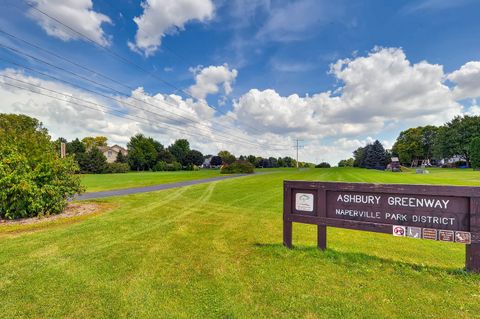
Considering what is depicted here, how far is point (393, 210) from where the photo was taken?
4199mm

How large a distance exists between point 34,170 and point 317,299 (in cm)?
993

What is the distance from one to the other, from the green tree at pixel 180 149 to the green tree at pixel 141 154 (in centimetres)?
1241

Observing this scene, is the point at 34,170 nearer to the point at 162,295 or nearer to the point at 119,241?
the point at 119,241

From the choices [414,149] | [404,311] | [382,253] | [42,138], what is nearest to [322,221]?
[382,253]

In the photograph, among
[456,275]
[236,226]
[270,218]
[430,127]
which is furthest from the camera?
[430,127]

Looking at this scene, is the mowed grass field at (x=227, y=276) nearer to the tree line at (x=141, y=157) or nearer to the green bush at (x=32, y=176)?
the green bush at (x=32, y=176)

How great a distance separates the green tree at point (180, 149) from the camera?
297ft

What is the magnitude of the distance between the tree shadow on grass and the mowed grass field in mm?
18

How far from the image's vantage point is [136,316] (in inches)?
115

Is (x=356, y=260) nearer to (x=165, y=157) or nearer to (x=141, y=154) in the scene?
(x=141, y=154)

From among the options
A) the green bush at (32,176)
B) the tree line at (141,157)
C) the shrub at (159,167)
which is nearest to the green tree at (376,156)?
the tree line at (141,157)

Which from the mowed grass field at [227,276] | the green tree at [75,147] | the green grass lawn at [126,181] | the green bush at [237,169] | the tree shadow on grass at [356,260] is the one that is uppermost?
the green tree at [75,147]

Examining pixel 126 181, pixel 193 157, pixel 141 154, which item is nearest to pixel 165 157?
pixel 141 154

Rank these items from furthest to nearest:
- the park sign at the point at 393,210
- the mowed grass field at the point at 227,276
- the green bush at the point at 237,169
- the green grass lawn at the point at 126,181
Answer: the green bush at the point at 237,169 → the green grass lawn at the point at 126,181 → the park sign at the point at 393,210 → the mowed grass field at the point at 227,276
